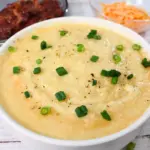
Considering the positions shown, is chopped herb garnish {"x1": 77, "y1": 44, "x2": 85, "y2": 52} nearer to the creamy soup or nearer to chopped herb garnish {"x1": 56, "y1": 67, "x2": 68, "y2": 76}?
the creamy soup

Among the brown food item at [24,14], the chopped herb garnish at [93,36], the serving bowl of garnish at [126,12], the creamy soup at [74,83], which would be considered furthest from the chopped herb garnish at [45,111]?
the serving bowl of garnish at [126,12]

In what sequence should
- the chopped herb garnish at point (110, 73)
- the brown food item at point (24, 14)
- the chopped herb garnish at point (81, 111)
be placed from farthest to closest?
the brown food item at point (24, 14) < the chopped herb garnish at point (110, 73) < the chopped herb garnish at point (81, 111)

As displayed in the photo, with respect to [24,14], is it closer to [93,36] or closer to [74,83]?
[93,36]

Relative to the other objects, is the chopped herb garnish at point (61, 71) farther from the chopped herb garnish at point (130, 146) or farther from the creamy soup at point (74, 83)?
the chopped herb garnish at point (130, 146)

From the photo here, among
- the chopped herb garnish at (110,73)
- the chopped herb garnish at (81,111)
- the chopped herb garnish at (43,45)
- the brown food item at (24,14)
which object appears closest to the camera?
the chopped herb garnish at (81,111)

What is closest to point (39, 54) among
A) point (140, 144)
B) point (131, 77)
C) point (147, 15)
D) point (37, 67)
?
point (37, 67)

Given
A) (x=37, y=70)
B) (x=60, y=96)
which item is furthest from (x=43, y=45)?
(x=60, y=96)

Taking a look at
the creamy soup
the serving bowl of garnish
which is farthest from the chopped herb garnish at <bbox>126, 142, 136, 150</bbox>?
the serving bowl of garnish
